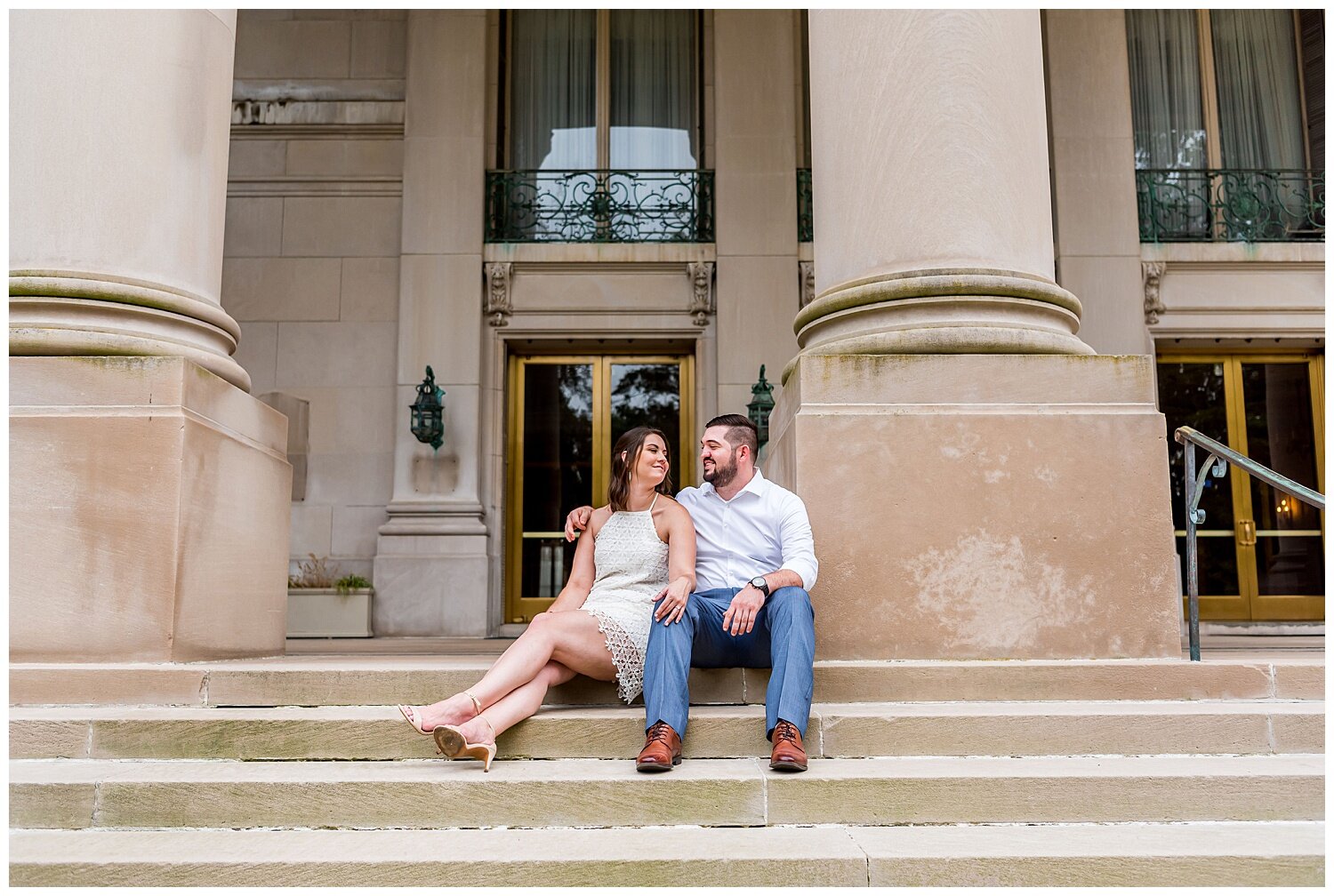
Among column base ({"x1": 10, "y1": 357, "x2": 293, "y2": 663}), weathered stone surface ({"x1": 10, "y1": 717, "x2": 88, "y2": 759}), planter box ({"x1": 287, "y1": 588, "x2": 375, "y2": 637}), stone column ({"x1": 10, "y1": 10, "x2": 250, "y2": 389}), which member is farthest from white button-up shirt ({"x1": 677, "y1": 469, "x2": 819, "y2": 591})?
planter box ({"x1": 287, "y1": 588, "x2": 375, "y2": 637})

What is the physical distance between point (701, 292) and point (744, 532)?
7.98 meters

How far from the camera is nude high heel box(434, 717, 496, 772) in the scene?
386 cm

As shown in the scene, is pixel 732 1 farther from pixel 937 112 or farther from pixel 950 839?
pixel 950 839

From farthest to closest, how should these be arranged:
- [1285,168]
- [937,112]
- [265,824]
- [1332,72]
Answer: [1285,168]
[937,112]
[1332,72]
[265,824]

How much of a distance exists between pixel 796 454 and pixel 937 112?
74.2 inches

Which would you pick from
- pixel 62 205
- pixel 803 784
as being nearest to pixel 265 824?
pixel 803 784

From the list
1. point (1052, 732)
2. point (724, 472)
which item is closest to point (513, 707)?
point (724, 472)

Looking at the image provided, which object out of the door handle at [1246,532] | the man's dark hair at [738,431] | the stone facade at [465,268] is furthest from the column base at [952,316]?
the door handle at [1246,532]

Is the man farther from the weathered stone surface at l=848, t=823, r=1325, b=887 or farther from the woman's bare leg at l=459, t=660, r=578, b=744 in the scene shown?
the weathered stone surface at l=848, t=823, r=1325, b=887

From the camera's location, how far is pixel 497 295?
12602 mm

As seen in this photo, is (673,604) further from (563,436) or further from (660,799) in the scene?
(563,436)

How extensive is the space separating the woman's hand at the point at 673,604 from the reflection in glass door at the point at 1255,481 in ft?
33.2

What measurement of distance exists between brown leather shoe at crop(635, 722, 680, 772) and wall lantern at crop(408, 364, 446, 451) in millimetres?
8407

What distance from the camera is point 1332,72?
203 inches
